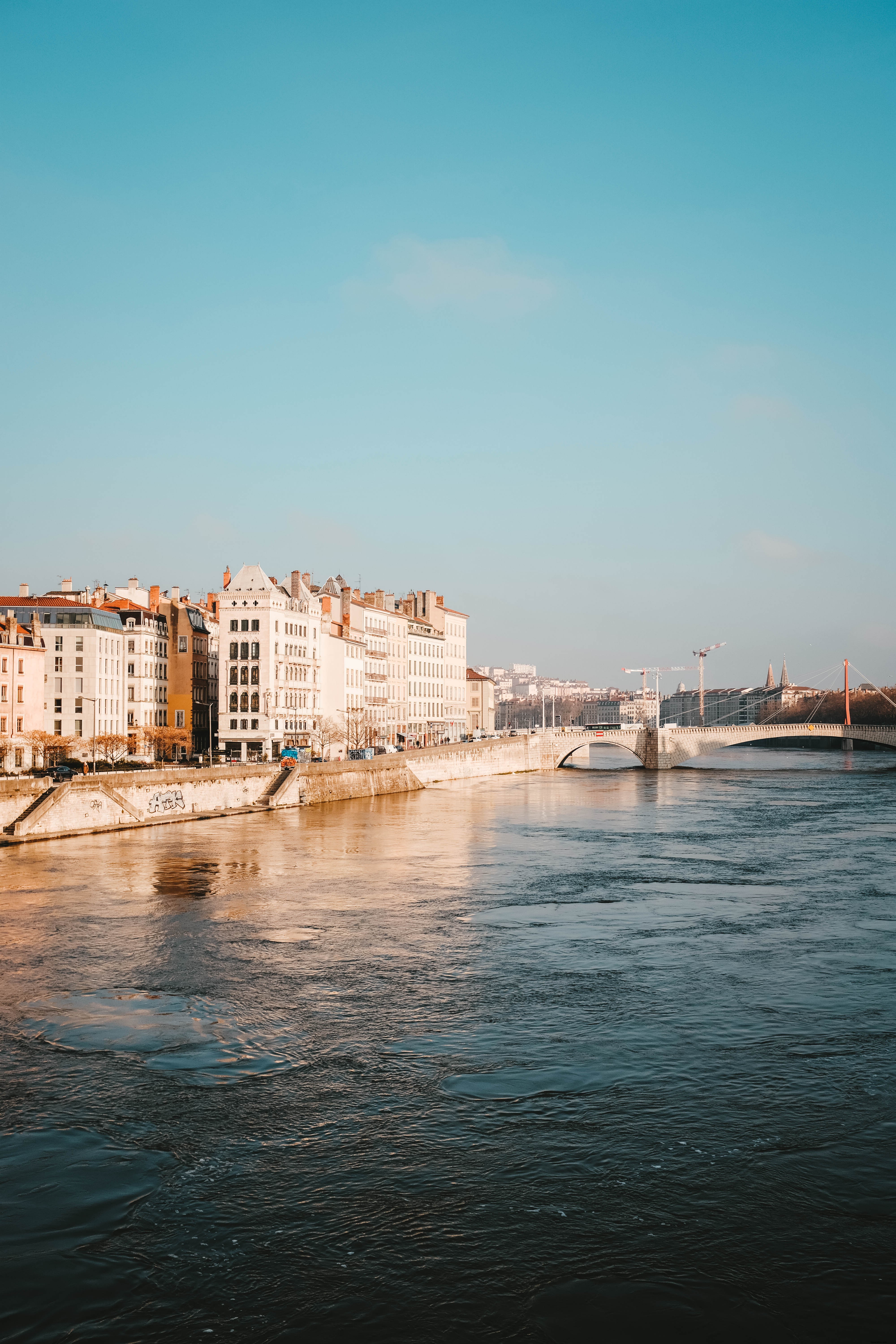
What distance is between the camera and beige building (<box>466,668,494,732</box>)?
443 feet

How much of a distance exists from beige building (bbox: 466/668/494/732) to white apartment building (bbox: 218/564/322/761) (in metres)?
52.3

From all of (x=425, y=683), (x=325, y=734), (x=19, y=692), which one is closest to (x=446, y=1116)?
(x=19, y=692)

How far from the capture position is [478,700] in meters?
137

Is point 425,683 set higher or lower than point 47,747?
higher

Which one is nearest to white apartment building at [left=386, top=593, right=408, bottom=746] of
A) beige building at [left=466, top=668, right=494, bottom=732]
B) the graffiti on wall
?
beige building at [left=466, top=668, right=494, bottom=732]

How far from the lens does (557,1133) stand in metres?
15.0

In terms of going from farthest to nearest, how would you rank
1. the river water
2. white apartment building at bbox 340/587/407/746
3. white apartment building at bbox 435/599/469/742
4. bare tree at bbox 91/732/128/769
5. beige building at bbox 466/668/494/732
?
beige building at bbox 466/668/494/732
white apartment building at bbox 435/599/469/742
white apartment building at bbox 340/587/407/746
bare tree at bbox 91/732/128/769
the river water

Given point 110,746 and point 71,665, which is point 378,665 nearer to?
point 71,665

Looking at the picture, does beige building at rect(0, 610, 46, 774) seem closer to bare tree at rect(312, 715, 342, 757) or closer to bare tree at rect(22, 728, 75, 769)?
bare tree at rect(22, 728, 75, 769)

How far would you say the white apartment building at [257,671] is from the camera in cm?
7881

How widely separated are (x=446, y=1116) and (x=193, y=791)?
136 feet

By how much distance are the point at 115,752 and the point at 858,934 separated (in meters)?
49.9

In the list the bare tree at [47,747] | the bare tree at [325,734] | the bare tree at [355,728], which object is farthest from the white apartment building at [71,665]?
the bare tree at [355,728]

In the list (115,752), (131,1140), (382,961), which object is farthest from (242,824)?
(131,1140)
